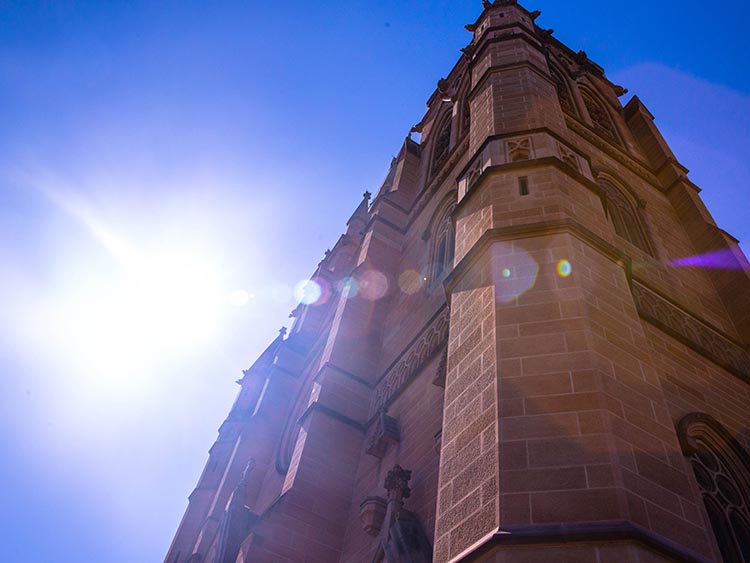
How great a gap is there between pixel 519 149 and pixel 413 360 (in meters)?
3.45

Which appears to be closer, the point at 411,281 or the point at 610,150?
the point at 411,281

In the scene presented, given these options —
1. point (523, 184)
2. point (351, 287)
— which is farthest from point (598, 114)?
point (523, 184)

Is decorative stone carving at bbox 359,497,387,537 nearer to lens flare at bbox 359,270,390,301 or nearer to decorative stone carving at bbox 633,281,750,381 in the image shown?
decorative stone carving at bbox 633,281,750,381

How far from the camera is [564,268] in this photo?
17.6 feet

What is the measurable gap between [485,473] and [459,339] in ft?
5.90

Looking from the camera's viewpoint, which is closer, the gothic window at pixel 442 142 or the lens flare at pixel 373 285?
the lens flare at pixel 373 285

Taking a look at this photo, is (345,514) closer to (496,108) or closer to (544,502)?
(544,502)

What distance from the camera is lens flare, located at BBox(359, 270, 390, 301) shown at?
1230cm

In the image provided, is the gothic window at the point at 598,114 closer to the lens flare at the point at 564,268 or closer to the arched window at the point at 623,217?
the arched window at the point at 623,217

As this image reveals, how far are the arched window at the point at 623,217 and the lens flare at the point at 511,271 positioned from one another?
489 centimetres

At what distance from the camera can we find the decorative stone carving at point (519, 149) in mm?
7758

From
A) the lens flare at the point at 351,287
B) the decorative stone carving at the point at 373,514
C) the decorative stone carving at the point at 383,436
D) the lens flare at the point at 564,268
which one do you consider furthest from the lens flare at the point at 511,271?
the lens flare at the point at 351,287

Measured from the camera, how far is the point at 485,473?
155 inches

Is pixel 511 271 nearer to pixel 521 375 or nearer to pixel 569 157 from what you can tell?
pixel 521 375
